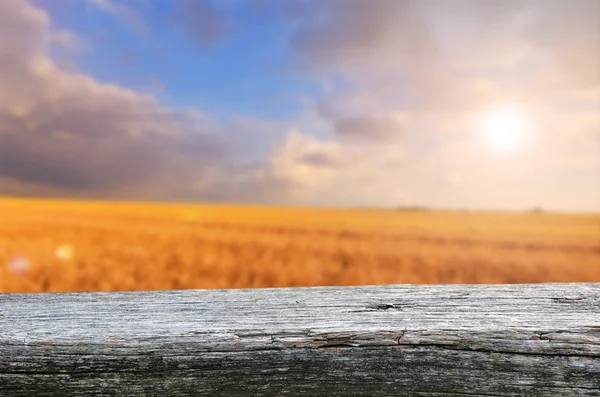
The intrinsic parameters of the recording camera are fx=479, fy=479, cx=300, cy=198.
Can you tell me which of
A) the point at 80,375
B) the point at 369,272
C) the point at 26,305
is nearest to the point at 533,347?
the point at 80,375

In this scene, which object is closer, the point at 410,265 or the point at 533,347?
the point at 533,347

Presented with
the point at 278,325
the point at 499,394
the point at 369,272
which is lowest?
the point at 369,272

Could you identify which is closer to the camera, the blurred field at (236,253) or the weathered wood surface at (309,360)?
the weathered wood surface at (309,360)

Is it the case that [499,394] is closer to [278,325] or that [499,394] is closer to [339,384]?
[339,384]

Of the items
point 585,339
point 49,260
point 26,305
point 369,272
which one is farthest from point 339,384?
point 49,260

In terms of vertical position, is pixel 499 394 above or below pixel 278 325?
below

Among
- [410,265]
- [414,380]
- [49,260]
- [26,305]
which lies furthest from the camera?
[410,265]

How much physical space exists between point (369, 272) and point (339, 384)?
18.5ft

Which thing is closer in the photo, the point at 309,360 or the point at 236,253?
the point at 309,360

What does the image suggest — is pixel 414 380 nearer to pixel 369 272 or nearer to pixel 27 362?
pixel 27 362

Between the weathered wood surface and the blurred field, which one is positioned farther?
the blurred field

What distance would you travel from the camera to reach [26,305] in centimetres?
90

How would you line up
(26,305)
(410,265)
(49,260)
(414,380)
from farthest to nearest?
(410,265) < (49,260) < (26,305) < (414,380)

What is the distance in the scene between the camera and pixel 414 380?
73 cm
